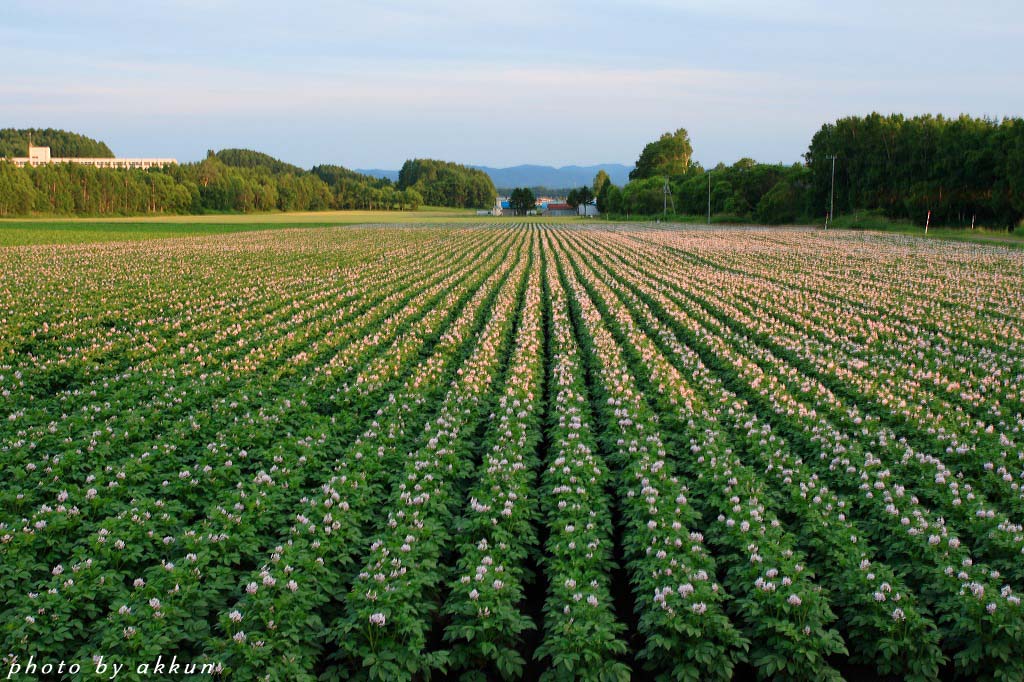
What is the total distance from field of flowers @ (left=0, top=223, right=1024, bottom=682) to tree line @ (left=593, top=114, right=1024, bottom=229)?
57.2 metres

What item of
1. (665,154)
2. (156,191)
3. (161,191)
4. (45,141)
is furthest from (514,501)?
(45,141)

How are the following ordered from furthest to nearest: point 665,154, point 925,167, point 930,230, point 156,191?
1. point 665,154
2. point 156,191
3. point 925,167
4. point 930,230

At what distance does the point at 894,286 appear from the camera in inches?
965

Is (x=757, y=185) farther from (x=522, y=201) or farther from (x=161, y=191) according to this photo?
(x=161, y=191)

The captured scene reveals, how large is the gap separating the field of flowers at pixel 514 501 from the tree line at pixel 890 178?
5716 centimetres

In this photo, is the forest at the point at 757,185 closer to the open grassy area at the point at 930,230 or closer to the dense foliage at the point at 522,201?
the open grassy area at the point at 930,230

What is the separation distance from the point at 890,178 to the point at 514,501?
85.4 meters

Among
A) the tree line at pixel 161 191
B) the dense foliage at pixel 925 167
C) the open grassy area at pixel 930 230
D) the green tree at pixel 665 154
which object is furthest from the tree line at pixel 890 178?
the tree line at pixel 161 191

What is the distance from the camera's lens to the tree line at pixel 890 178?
61.8 m

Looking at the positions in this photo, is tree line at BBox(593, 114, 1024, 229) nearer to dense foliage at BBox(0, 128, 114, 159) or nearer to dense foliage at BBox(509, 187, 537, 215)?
dense foliage at BBox(509, 187, 537, 215)

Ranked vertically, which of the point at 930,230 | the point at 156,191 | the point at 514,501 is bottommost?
the point at 514,501

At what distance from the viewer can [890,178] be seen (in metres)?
78.2

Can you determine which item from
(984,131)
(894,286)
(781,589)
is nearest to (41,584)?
(781,589)

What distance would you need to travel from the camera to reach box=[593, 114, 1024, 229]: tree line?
203ft
